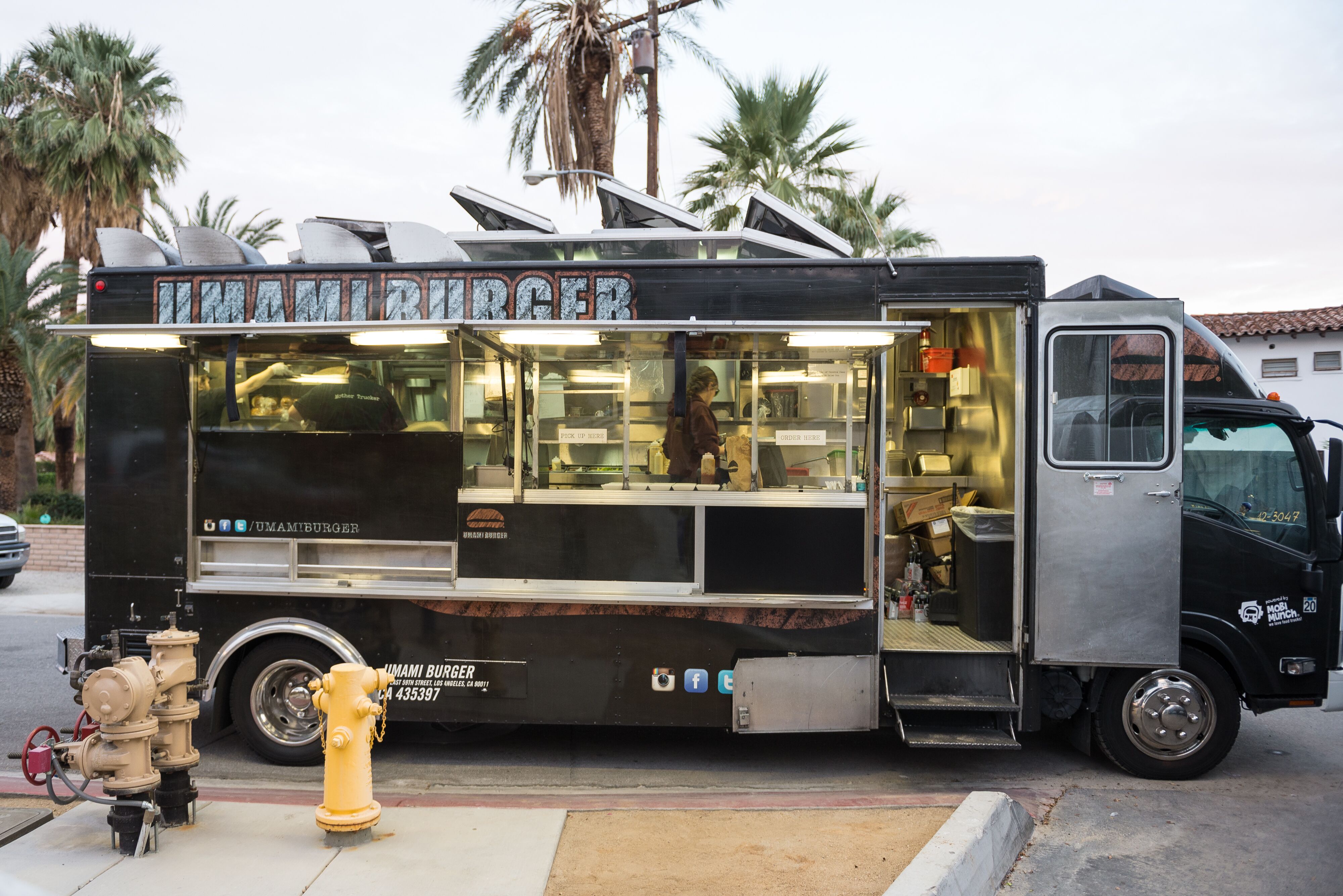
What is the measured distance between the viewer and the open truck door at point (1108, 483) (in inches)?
213

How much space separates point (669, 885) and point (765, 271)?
3623 mm

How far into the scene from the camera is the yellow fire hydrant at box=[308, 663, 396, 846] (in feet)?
14.1

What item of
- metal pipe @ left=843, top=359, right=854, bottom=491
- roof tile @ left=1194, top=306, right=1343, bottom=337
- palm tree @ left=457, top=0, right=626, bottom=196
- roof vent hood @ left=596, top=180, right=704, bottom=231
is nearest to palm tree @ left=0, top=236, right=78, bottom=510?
palm tree @ left=457, top=0, right=626, bottom=196

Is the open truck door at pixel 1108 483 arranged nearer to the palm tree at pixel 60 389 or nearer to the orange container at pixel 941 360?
the orange container at pixel 941 360

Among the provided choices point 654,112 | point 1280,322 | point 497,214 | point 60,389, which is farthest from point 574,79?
point 1280,322

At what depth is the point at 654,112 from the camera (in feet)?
41.8

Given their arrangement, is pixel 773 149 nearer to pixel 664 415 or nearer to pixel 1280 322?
pixel 664 415

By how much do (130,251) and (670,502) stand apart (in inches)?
162

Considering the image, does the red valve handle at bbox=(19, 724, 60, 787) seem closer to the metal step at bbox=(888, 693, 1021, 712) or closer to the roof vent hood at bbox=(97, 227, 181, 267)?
the roof vent hood at bbox=(97, 227, 181, 267)

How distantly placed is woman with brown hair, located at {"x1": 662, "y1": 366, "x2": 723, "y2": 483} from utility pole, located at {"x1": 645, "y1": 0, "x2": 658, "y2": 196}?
7.75m

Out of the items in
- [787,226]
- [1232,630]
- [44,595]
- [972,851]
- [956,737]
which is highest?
[787,226]

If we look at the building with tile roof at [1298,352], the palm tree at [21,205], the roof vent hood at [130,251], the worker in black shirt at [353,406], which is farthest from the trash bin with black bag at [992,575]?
the building with tile roof at [1298,352]

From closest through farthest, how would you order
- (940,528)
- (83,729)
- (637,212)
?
(83,729) → (637,212) → (940,528)

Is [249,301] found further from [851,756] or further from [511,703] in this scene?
[851,756]
